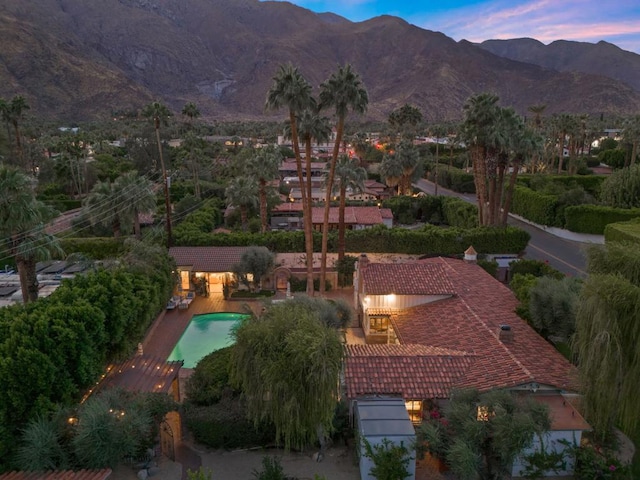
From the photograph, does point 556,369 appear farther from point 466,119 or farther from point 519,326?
point 466,119

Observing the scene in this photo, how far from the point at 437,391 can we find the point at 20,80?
593ft

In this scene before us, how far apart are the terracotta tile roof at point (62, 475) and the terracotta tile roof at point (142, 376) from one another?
12.5 ft

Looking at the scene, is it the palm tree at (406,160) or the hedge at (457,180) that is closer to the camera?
the palm tree at (406,160)

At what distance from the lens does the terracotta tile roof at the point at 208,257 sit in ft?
104

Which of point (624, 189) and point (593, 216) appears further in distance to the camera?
point (624, 189)

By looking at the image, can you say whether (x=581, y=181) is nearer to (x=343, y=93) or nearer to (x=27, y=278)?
(x=343, y=93)

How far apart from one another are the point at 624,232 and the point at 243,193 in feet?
92.7

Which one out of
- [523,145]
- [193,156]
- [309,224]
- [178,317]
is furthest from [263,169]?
[193,156]

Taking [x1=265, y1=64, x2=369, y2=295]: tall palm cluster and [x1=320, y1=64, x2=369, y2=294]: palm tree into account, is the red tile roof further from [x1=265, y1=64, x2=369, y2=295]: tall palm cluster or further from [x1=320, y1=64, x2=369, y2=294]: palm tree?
[x1=320, y1=64, x2=369, y2=294]: palm tree

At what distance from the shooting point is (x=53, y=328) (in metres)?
15.2

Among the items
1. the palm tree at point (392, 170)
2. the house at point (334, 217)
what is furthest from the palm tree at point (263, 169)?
the palm tree at point (392, 170)

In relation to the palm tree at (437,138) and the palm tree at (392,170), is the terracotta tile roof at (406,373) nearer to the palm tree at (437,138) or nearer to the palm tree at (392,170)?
the palm tree at (392,170)

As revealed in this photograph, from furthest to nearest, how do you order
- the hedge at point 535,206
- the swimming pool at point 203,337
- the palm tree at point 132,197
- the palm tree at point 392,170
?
the palm tree at point 392,170, the hedge at point 535,206, the palm tree at point 132,197, the swimming pool at point 203,337

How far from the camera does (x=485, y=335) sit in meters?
19.1
